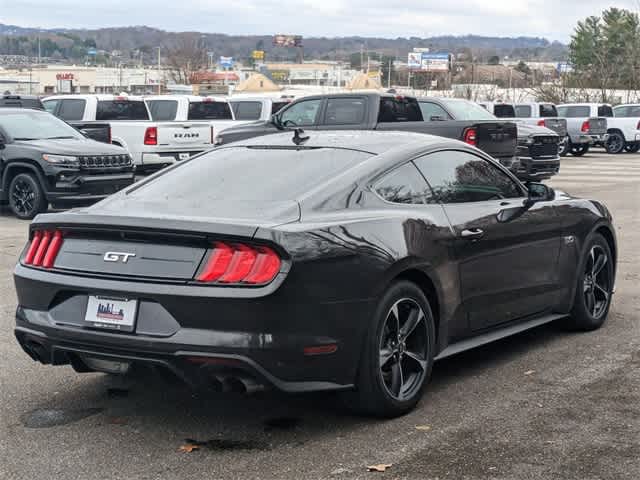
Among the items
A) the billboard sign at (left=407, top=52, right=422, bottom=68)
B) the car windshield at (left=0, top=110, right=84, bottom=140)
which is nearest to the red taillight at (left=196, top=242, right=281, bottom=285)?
the car windshield at (left=0, top=110, right=84, bottom=140)

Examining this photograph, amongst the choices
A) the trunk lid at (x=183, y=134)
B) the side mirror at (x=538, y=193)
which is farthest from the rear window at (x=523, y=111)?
the side mirror at (x=538, y=193)

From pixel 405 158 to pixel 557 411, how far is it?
168 cm

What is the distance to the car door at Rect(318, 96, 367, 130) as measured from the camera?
1767 cm

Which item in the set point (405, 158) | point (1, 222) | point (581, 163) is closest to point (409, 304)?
point (405, 158)

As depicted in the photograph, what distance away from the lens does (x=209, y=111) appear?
2525 centimetres

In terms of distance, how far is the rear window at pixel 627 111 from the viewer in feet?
123

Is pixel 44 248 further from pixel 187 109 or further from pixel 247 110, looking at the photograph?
pixel 247 110

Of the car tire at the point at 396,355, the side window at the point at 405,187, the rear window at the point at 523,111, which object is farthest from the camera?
the rear window at the point at 523,111

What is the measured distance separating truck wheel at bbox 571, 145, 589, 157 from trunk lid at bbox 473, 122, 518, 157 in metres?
18.0

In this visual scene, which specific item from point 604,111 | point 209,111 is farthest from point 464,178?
point 604,111

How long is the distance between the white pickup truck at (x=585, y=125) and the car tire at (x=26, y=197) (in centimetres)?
2322

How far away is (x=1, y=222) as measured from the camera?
615 inches

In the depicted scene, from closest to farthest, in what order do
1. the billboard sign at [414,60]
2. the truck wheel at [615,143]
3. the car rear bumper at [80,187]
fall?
the car rear bumper at [80,187]
the truck wheel at [615,143]
the billboard sign at [414,60]

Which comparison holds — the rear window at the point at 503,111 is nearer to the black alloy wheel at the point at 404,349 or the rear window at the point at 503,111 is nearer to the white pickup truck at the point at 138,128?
the white pickup truck at the point at 138,128
